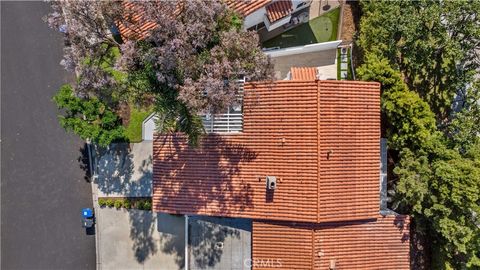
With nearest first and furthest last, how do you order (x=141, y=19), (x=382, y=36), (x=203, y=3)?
(x=203, y=3)
(x=141, y=19)
(x=382, y=36)

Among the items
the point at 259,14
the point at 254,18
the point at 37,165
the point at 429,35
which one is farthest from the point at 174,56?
the point at 37,165

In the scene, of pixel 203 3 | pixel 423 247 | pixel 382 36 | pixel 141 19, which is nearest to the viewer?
pixel 203 3

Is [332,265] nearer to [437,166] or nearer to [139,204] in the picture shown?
[437,166]

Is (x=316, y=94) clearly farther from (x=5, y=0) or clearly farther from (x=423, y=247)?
(x=5, y=0)

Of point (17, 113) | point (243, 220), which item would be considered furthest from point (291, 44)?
point (17, 113)

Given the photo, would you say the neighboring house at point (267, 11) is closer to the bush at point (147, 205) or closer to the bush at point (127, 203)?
the bush at point (147, 205)

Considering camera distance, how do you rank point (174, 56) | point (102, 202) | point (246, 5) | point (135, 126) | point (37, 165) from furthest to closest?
point (37, 165), point (135, 126), point (102, 202), point (246, 5), point (174, 56)

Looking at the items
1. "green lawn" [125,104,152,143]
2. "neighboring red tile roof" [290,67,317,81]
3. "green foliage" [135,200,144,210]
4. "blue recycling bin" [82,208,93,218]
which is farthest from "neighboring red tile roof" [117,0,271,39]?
"blue recycling bin" [82,208,93,218]
